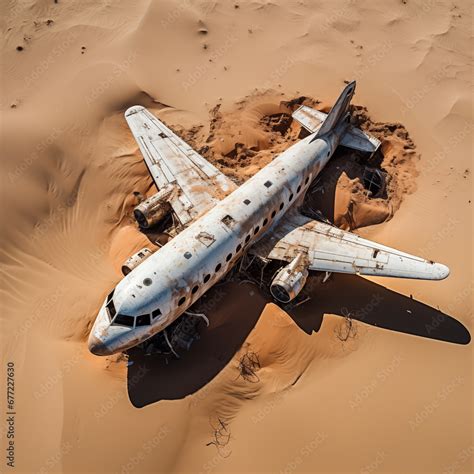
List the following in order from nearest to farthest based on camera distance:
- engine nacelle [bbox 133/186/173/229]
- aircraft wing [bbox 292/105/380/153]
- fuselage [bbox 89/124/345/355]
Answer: fuselage [bbox 89/124/345/355] → engine nacelle [bbox 133/186/173/229] → aircraft wing [bbox 292/105/380/153]

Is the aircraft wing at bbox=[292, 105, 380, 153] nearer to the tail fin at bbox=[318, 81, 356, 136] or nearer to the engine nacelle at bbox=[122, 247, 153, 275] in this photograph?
the tail fin at bbox=[318, 81, 356, 136]

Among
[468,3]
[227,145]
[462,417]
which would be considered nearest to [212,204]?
[227,145]

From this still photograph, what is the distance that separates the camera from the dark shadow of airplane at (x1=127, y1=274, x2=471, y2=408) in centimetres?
1591

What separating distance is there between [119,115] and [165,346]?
50.4 feet

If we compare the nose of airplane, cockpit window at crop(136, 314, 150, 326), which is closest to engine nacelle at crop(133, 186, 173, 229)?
cockpit window at crop(136, 314, 150, 326)

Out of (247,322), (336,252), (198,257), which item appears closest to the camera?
(198,257)

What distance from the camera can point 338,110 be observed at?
22.2 meters

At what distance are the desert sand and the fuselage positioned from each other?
70.7 inches

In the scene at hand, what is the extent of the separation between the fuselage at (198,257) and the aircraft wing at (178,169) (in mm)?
1686

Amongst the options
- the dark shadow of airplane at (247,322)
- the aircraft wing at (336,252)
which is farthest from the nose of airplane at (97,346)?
the aircraft wing at (336,252)

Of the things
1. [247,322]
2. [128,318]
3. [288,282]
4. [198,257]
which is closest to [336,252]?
[288,282]

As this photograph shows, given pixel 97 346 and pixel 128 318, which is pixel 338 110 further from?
pixel 97 346

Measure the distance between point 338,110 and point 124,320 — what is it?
15.8 m

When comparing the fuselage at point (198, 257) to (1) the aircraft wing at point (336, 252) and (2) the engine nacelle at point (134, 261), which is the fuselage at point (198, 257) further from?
(2) the engine nacelle at point (134, 261)
